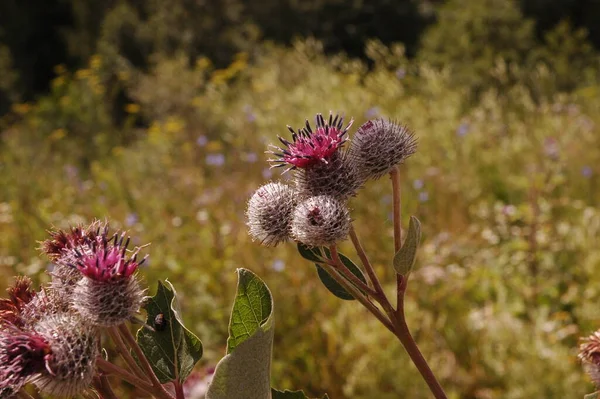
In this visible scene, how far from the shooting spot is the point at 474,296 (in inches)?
137

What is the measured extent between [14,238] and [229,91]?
451cm

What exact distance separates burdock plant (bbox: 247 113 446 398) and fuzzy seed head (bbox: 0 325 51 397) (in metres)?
0.31

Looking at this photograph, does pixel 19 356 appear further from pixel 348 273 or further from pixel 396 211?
pixel 396 211

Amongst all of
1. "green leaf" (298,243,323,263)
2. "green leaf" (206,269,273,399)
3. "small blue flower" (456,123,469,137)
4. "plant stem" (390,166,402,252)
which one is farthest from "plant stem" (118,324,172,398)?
"small blue flower" (456,123,469,137)

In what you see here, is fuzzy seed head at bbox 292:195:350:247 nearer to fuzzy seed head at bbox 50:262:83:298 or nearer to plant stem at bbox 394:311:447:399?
plant stem at bbox 394:311:447:399

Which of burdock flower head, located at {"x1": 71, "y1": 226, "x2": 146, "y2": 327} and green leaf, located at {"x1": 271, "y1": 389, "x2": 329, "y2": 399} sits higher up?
burdock flower head, located at {"x1": 71, "y1": 226, "x2": 146, "y2": 327}

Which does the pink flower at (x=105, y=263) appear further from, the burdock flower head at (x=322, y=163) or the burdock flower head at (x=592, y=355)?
the burdock flower head at (x=592, y=355)

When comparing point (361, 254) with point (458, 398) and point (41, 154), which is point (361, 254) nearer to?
point (458, 398)

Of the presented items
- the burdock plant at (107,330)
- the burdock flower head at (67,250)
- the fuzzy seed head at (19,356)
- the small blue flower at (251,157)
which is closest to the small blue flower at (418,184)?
the small blue flower at (251,157)

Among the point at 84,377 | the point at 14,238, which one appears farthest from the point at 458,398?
the point at 14,238

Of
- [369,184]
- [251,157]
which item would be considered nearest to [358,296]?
[369,184]

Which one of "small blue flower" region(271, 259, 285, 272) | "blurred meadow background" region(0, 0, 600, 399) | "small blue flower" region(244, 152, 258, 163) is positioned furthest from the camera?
"small blue flower" region(244, 152, 258, 163)

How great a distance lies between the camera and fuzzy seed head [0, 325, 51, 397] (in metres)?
0.60

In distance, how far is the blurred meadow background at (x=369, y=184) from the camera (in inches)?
117
